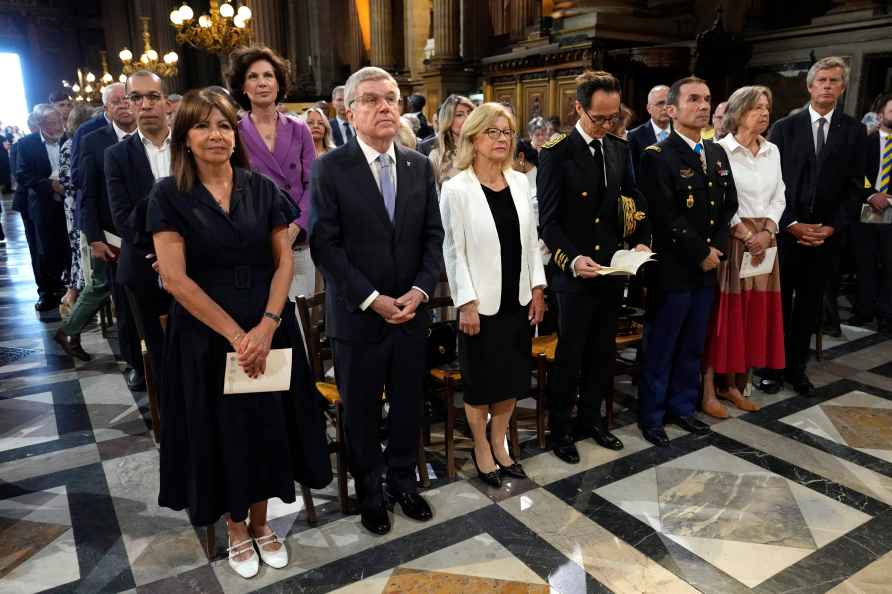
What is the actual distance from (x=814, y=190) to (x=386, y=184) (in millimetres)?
2794

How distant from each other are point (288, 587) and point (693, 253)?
233 cm

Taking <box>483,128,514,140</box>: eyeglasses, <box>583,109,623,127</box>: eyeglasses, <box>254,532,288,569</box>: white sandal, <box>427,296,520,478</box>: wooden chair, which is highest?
<box>583,109,623,127</box>: eyeglasses

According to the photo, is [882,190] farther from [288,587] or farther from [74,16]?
[74,16]

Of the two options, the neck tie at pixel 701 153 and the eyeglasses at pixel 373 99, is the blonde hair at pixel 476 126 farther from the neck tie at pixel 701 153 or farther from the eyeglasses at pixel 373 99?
the neck tie at pixel 701 153

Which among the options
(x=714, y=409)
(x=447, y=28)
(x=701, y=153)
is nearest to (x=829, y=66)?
(x=701, y=153)

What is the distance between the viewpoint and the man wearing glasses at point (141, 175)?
3277 mm

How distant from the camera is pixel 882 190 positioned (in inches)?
204

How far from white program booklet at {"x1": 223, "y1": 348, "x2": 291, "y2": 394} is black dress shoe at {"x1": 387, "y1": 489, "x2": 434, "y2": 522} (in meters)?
0.81

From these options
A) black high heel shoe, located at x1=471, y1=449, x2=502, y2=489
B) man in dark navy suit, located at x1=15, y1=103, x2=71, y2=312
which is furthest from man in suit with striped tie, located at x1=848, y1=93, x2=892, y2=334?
man in dark navy suit, located at x1=15, y1=103, x2=71, y2=312

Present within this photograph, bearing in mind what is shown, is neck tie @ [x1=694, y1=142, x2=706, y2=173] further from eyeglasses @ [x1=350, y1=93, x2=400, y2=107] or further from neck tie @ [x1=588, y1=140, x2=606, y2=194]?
eyeglasses @ [x1=350, y1=93, x2=400, y2=107]

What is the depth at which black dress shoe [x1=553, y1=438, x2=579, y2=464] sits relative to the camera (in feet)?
10.4

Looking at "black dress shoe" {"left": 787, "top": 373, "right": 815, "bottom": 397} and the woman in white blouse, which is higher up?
the woman in white blouse

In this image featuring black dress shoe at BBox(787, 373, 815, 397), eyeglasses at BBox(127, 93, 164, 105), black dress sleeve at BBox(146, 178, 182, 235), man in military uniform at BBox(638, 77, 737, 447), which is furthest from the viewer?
black dress shoe at BBox(787, 373, 815, 397)

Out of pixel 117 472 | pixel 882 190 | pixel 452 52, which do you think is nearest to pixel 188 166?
pixel 117 472
